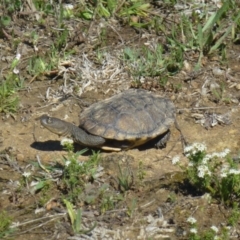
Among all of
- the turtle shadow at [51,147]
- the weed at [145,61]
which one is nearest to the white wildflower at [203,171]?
the turtle shadow at [51,147]

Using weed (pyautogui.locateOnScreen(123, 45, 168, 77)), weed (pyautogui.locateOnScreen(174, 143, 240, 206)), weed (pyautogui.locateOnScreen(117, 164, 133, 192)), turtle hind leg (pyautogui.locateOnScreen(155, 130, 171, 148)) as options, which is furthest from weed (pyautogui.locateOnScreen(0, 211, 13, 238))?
weed (pyautogui.locateOnScreen(123, 45, 168, 77))

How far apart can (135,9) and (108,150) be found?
2.44 meters

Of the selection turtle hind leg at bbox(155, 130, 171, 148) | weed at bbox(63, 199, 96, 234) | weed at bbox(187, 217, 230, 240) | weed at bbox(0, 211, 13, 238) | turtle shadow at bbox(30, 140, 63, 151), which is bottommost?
turtle shadow at bbox(30, 140, 63, 151)

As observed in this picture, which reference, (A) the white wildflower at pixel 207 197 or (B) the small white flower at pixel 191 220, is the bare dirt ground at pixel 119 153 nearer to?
(A) the white wildflower at pixel 207 197

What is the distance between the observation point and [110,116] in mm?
6457

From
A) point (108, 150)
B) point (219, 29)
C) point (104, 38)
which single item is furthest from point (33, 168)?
point (219, 29)

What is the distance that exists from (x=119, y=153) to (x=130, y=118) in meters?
0.32

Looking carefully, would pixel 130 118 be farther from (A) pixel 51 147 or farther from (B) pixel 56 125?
(A) pixel 51 147

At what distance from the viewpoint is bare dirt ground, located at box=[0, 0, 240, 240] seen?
5496 millimetres

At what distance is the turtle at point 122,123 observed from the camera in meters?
6.44

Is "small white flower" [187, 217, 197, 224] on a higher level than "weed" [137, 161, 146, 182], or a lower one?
higher

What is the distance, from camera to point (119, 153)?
6516 mm

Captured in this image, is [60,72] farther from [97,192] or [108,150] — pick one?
[97,192]

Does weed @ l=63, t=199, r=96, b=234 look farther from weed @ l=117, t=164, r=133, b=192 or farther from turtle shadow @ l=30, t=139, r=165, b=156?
turtle shadow @ l=30, t=139, r=165, b=156
